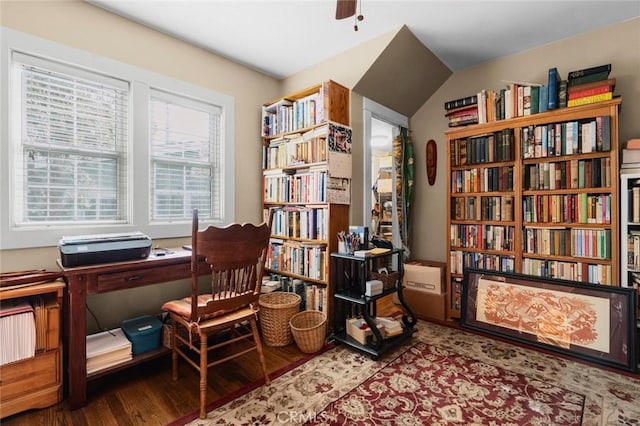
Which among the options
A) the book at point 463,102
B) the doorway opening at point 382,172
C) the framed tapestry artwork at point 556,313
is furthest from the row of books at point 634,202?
the doorway opening at point 382,172

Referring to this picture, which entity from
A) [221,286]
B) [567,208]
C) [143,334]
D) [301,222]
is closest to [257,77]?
[301,222]

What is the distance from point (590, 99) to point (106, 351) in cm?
374

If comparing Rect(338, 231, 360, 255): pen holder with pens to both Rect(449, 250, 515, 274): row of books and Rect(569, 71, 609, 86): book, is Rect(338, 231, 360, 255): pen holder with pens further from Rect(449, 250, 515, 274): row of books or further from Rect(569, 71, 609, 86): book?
Rect(569, 71, 609, 86): book

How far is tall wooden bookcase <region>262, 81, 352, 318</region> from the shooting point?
2.50 meters

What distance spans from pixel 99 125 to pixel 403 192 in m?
2.92

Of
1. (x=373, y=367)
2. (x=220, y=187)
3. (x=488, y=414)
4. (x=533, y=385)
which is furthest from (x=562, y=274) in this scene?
(x=220, y=187)

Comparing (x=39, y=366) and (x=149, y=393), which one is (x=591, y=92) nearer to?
(x=149, y=393)

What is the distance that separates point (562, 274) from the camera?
239 cm

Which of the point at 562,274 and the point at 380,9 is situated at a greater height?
the point at 380,9

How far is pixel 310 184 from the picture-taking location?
2613mm

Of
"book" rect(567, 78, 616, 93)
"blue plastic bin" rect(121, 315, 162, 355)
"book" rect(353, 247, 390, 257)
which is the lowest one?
"blue plastic bin" rect(121, 315, 162, 355)

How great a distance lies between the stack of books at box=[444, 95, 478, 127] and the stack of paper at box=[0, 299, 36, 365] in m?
3.47

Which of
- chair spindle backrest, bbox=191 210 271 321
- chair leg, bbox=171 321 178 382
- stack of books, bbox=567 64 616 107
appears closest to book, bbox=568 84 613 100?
stack of books, bbox=567 64 616 107

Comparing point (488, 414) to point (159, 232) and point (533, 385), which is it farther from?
point (159, 232)
